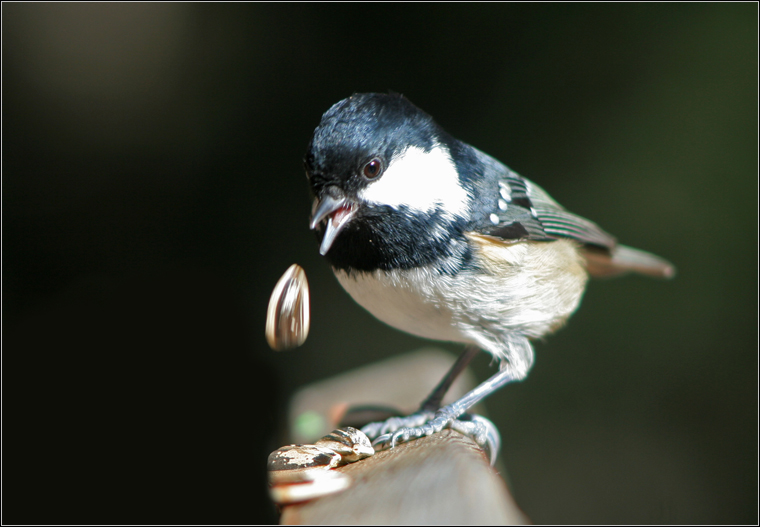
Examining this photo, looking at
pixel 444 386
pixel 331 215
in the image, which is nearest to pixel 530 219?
pixel 444 386

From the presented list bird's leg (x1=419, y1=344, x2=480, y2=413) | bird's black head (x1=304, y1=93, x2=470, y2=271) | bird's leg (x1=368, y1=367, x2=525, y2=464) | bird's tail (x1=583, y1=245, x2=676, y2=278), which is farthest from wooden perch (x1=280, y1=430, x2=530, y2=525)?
bird's tail (x1=583, y1=245, x2=676, y2=278)

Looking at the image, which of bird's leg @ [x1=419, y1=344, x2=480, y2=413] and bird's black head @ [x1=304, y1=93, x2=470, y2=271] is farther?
bird's leg @ [x1=419, y1=344, x2=480, y2=413]

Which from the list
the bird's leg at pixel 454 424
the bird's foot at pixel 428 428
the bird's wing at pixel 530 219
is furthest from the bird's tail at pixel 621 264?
the bird's foot at pixel 428 428

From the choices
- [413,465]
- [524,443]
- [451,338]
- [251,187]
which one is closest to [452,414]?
[451,338]

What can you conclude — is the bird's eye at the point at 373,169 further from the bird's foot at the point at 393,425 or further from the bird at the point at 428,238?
the bird's foot at the point at 393,425

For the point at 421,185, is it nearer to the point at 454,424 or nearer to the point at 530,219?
the point at 530,219

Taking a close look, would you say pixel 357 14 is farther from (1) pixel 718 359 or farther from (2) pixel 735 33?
(1) pixel 718 359

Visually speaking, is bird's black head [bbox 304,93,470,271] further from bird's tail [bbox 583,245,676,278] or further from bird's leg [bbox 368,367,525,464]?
bird's tail [bbox 583,245,676,278]

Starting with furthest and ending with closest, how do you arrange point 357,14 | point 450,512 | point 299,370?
point 299,370 < point 357,14 < point 450,512
